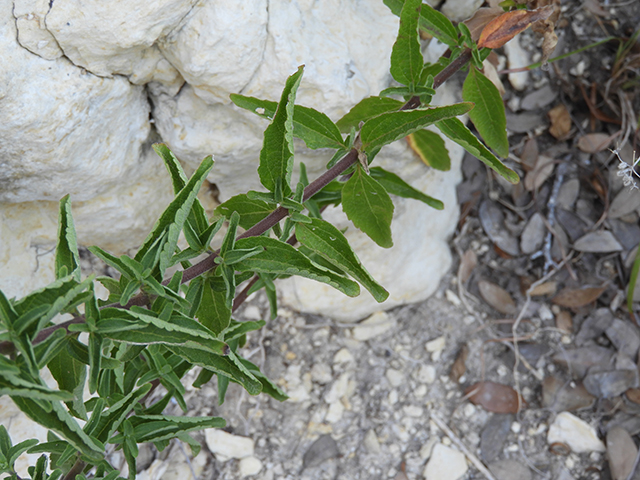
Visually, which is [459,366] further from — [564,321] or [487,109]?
[487,109]

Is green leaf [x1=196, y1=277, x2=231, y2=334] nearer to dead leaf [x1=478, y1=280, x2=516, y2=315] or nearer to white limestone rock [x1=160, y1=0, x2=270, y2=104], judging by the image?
white limestone rock [x1=160, y1=0, x2=270, y2=104]

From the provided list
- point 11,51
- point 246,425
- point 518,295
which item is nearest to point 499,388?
point 518,295

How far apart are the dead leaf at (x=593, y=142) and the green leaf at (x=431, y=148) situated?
35.0 inches

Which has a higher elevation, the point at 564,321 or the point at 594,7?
the point at 594,7

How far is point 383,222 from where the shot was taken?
1.39 m

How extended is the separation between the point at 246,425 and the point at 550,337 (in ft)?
4.24

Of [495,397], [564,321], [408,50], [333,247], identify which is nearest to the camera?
[333,247]

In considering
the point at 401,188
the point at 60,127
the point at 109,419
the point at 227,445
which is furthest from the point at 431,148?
the point at 227,445

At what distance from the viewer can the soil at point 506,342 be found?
2.11 metres

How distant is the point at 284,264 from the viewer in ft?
3.81

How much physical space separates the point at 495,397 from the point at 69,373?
163 cm

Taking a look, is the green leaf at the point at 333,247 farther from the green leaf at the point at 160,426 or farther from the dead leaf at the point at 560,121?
the dead leaf at the point at 560,121

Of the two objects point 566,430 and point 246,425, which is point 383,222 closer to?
point 246,425

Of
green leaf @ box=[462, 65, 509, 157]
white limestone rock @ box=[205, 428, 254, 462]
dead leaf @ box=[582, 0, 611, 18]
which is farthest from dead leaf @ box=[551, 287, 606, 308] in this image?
white limestone rock @ box=[205, 428, 254, 462]
